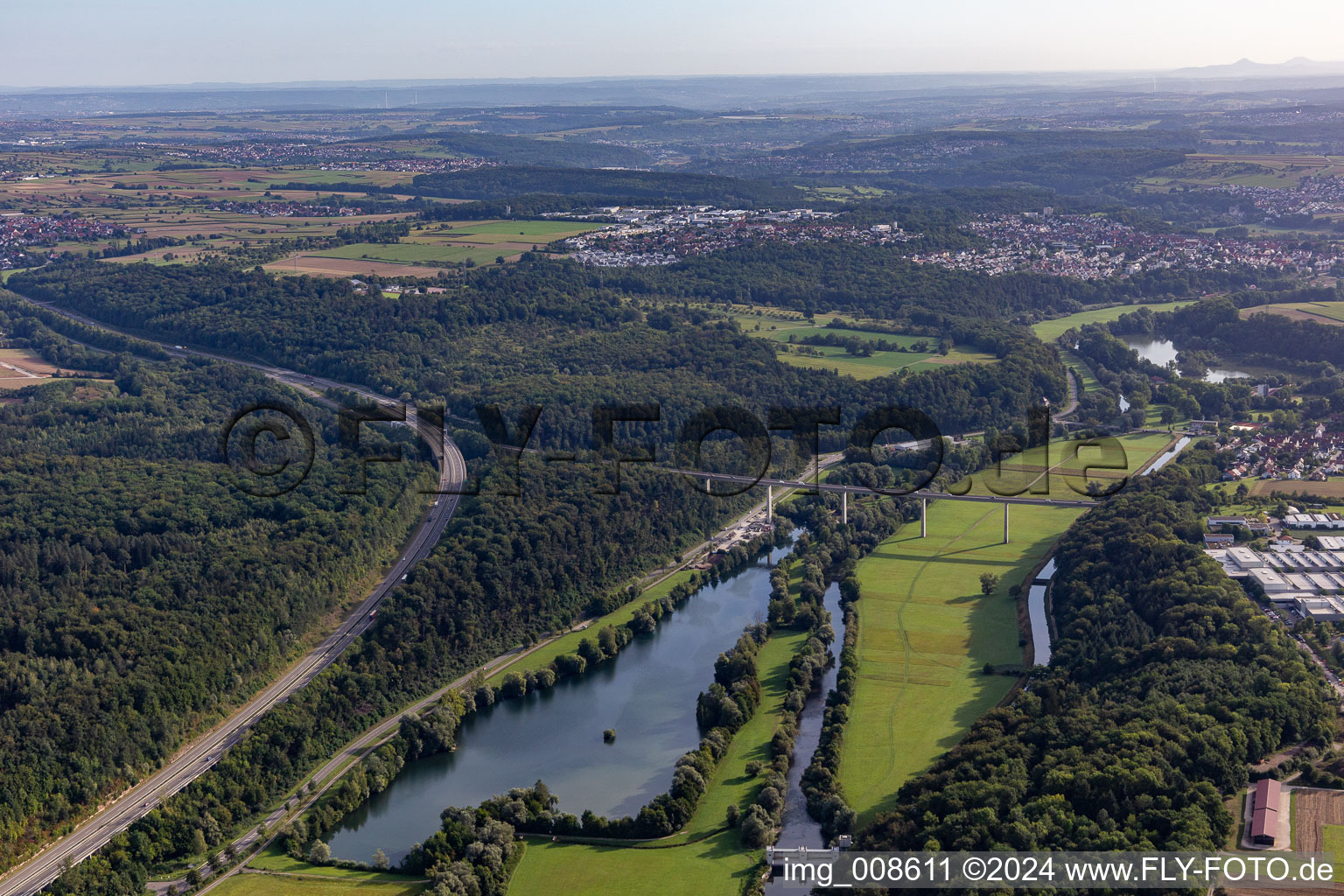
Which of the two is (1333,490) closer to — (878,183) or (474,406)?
(474,406)

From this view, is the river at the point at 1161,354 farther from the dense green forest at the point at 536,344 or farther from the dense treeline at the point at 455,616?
the dense treeline at the point at 455,616

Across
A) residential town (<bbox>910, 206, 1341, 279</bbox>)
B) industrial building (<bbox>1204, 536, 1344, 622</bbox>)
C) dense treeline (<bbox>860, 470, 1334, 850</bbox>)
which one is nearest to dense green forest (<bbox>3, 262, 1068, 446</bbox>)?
residential town (<bbox>910, 206, 1341, 279</bbox>)

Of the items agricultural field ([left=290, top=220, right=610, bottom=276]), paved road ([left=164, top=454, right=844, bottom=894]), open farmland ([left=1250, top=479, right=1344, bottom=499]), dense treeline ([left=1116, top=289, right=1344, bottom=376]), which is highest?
agricultural field ([left=290, top=220, right=610, bottom=276])

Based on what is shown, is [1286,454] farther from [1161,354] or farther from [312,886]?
[312,886]

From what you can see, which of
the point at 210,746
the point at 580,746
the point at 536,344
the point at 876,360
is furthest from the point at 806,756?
the point at 536,344

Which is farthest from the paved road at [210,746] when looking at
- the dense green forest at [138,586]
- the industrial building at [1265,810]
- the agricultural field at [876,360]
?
the industrial building at [1265,810]

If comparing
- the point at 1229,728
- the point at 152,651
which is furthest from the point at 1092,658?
the point at 152,651

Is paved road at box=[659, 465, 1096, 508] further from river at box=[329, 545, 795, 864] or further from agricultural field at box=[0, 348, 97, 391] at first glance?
agricultural field at box=[0, 348, 97, 391]
